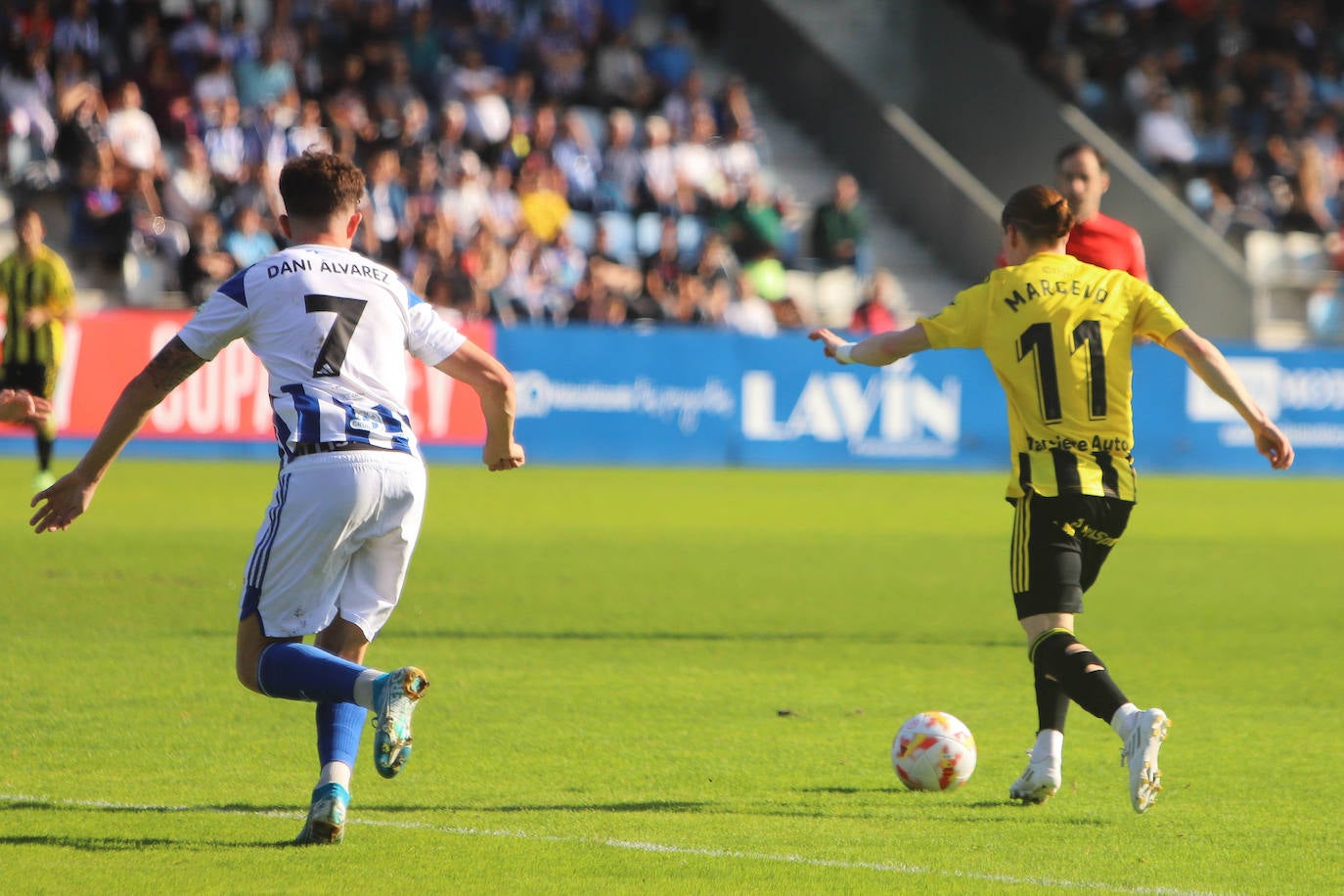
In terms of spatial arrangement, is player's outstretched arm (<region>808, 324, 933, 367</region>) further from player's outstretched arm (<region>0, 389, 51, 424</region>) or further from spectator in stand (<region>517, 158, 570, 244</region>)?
spectator in stand (<region>517, 158, 570, 244</region>)

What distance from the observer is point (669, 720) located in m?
7.46

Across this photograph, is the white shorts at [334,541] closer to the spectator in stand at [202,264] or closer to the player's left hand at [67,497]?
the player's left hand at [67,497]

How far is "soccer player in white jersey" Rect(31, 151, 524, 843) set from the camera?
5160 millimetres

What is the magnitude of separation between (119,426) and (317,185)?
859 millimetres

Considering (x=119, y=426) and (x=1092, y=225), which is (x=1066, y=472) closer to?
(x=1092, y=225)

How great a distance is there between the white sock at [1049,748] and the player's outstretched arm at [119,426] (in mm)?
2948

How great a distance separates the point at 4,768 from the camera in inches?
244

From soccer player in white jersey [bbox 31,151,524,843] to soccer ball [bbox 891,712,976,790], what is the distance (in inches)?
75.7

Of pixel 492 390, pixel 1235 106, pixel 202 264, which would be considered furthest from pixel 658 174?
pixel 492 390

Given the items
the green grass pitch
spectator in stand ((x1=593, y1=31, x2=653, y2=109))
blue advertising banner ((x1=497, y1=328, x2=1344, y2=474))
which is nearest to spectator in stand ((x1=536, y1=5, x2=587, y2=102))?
spectator in stand ((x1=593, y1=31, x2=653, y2=109))

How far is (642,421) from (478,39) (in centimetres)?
741

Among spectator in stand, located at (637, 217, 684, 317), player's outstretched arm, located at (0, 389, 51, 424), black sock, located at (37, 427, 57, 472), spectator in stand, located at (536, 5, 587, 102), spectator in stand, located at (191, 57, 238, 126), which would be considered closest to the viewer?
player's outstretched arm, located at (0, 389, 51, 424)

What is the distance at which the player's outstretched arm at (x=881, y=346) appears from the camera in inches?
242

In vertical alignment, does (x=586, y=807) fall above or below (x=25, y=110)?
below
